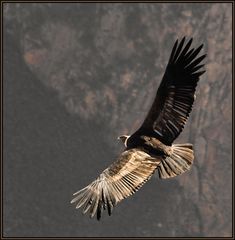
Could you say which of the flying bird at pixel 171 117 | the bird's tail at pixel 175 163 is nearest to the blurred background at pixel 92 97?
the bird's tail at pixel 175 163

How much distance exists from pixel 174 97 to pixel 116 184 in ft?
7.62

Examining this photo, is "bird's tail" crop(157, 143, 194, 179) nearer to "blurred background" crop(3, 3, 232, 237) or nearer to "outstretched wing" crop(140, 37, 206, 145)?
"outstretched wing" crop(140, 37, 206, 145)

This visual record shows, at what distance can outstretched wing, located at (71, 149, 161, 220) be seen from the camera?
538 inches

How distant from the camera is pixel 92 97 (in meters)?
47.2

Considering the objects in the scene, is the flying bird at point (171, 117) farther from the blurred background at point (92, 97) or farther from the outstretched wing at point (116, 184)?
the blurred background at point (92, 97)

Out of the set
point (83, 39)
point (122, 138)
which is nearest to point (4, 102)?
point (83, 39)

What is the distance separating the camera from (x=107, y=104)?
47.3 meters

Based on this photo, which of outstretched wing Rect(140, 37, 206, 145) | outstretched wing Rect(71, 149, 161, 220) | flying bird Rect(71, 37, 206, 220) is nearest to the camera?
outstretched wing Rect(71, 149, 161, 220)

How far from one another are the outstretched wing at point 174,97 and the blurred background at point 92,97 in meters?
30.6

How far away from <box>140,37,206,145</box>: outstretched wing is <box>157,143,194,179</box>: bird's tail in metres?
0.28

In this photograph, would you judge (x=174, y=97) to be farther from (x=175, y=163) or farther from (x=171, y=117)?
(x=175, y=163)

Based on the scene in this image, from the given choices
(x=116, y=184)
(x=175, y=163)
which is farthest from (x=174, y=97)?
(x=116, y=184)

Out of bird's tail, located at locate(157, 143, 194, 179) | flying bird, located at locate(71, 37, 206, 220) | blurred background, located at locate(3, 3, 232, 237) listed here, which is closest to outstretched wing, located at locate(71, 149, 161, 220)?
flying bird, located at locate(71, 37, 206, 220)

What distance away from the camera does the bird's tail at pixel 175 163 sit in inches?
610
